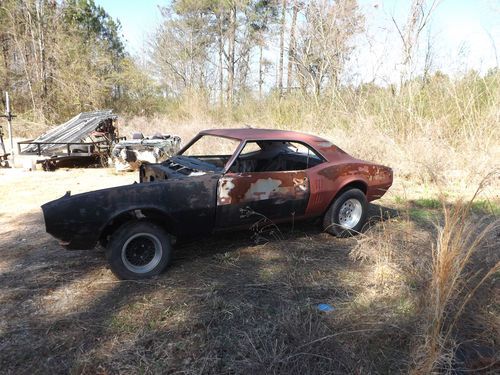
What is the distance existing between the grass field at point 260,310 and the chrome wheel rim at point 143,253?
15 centimetres

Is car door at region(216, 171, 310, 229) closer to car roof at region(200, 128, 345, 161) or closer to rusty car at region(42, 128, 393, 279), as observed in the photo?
rusty car at region(42, 128, 393, 279)

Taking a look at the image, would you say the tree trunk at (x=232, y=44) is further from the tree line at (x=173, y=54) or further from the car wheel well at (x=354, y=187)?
the car wheel well at (x=354, y=187)

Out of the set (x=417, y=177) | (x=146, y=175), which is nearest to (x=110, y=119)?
(x=146, y=175)

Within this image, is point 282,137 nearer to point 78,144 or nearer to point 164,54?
point 78,144

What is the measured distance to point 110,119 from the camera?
11531 mm

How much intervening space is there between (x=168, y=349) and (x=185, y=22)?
26.0 metres

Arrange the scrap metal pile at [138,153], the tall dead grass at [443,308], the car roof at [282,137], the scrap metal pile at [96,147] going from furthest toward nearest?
the scrap metal pile at [96,147] < the scrap metal pile at [138,153] < the car roof at [282,137] < the tall dead grass at [443,308]

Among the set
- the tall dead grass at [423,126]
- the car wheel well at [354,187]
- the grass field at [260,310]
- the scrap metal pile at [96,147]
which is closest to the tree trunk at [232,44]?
the scrap metal pile at [96,147]

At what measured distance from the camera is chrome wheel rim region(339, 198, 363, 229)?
4.72m

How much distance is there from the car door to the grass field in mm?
452

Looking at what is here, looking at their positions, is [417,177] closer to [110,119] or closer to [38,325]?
[38,325]

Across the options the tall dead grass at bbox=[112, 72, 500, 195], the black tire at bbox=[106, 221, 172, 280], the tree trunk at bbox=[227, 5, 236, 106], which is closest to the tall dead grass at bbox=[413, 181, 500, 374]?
the black tire at bbox=[106, 221, 172, 280]

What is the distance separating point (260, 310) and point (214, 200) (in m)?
1.16

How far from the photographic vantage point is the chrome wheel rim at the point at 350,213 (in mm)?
4719
